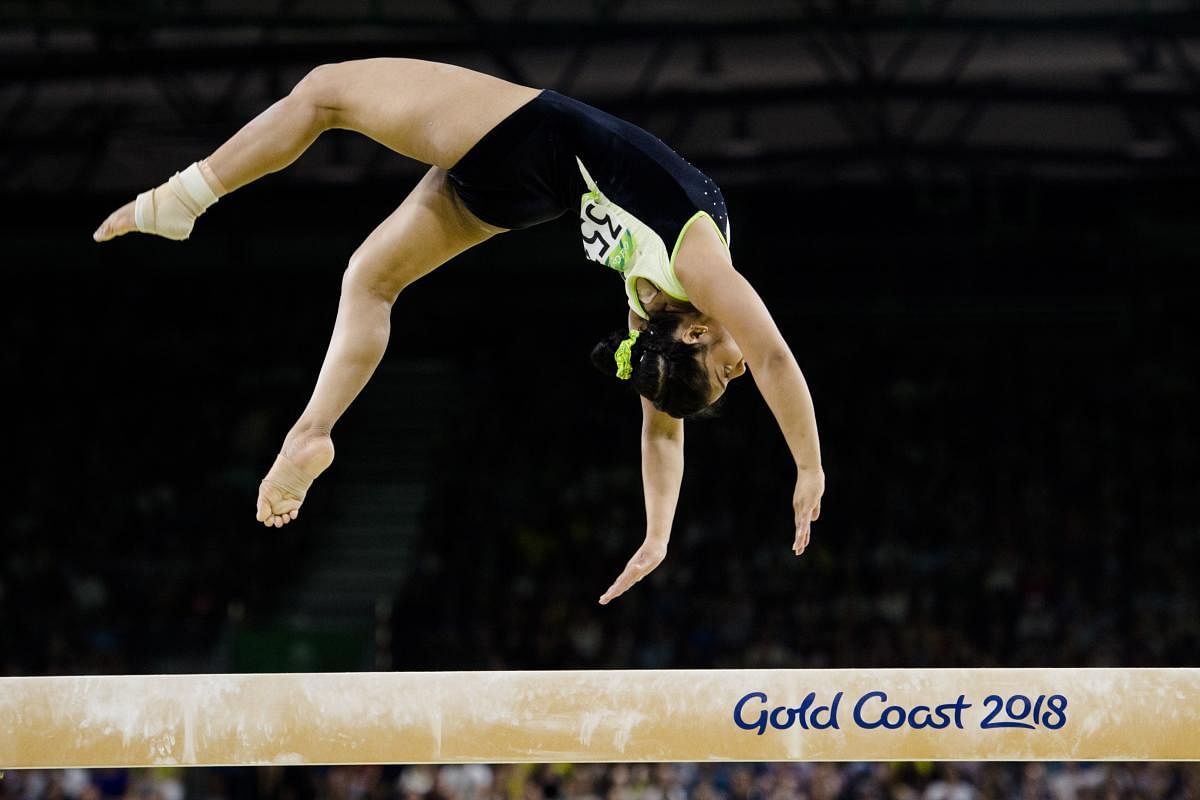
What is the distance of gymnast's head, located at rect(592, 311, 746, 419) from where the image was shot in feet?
13.9

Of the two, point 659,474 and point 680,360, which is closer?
point 680,360

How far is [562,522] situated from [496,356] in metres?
2.91

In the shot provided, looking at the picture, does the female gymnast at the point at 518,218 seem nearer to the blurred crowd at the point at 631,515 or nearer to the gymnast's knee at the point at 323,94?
the gymnast's knee at the point at 323,94

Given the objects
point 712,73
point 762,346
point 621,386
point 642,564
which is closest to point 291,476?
point 642,564

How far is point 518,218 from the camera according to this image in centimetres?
464

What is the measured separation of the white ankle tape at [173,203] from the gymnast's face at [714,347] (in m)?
1.60

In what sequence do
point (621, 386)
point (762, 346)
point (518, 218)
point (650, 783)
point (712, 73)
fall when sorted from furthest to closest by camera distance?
point (621, 386) < point (712, 73) < point (650, 783) < point (518, 218) < point (762, 346)

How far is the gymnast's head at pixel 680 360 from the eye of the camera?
423 centimetres

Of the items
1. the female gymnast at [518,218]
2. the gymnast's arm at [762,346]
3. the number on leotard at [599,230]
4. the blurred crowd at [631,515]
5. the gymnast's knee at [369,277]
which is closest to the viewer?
the gymnast's arm at [762,346]

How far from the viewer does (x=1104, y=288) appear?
593 inches

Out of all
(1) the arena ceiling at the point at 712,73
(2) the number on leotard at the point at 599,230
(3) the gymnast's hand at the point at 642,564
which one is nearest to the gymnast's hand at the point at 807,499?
(3) the gymnast's hand at the point at 642,564

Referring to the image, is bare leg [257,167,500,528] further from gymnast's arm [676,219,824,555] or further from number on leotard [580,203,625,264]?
→ gymnast's arm [676,219,824,555]

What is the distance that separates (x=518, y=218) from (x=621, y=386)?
11.1 metres

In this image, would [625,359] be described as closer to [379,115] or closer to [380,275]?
[380,275]
